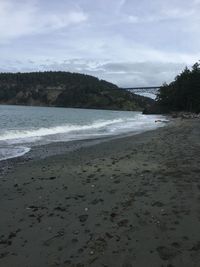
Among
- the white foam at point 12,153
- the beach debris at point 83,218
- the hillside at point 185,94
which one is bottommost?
the white foam at point 12,153

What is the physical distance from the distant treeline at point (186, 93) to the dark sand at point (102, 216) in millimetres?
78136

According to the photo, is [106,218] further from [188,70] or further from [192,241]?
[188,70]

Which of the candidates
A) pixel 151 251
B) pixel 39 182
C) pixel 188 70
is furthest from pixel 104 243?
pixel 188 70

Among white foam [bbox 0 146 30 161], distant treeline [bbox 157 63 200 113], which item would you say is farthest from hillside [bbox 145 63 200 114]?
white foam [bbox 0 146 30 161]

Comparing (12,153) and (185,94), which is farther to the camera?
(185,94)

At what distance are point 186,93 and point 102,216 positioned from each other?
87.8 m

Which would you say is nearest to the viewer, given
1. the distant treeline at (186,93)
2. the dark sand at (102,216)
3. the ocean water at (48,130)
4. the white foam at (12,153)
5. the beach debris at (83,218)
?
the dark sand at (102,216)

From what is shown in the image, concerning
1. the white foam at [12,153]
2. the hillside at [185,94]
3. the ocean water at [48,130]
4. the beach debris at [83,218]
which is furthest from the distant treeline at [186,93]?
the beach debris at [83,218]

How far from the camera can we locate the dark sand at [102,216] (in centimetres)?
552

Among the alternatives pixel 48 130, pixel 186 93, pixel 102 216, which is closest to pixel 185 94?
pixel 186 93

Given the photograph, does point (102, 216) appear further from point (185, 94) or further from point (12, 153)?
point (185, 94)

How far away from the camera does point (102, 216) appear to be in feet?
23.9

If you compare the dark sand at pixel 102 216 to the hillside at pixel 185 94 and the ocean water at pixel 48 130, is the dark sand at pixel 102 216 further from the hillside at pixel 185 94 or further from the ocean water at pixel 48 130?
the hillside at pixel 185 94

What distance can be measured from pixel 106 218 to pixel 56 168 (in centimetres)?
609
